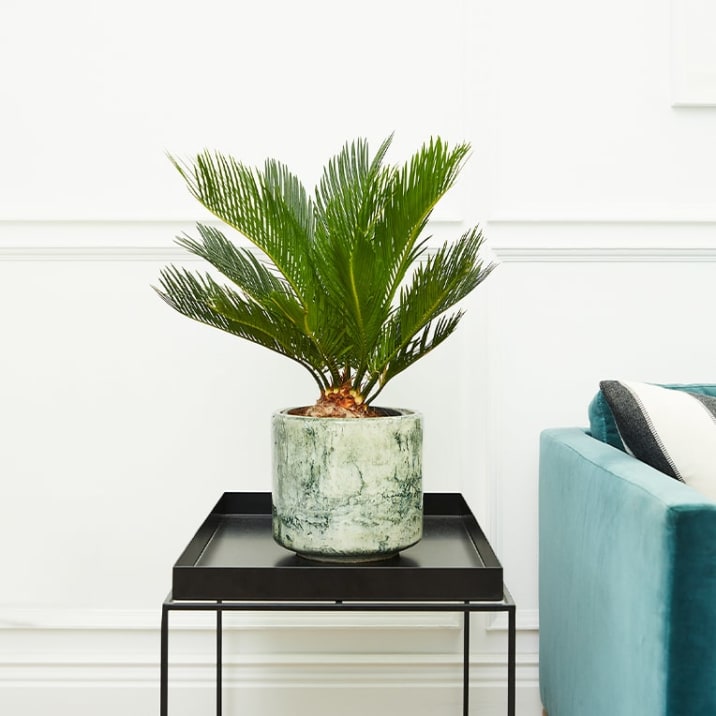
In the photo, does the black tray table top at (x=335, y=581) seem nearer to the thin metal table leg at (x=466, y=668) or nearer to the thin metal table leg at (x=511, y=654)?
the thin metal table leg at (x=511, y=654)

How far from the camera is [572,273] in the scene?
1.50 meters

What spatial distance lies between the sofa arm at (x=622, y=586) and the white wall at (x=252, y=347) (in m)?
0.25

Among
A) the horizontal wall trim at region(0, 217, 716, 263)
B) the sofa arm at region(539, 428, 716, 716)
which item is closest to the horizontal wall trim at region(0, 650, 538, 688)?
the sofa arm at region(539, 428, 716, 716)

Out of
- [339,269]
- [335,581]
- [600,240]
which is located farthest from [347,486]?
[600,240]

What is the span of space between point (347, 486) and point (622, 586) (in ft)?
1.22

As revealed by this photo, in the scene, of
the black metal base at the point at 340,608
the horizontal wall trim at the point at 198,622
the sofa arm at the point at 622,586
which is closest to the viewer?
the sofa arm at the point at 622,586

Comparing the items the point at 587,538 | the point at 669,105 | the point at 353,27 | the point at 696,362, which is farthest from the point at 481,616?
the point at 353,27

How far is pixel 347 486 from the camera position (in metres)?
0.99

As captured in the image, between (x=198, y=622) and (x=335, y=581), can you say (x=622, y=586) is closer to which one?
(x=335, y=581)

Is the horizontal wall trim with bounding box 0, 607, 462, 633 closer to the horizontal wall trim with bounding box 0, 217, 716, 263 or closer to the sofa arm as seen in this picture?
the sofa arm

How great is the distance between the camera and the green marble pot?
0.99 metres

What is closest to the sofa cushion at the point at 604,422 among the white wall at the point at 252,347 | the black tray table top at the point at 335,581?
the white wall at the point at 252,347

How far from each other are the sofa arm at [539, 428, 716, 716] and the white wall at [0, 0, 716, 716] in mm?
253

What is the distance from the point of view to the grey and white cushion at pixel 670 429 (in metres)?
1.01
